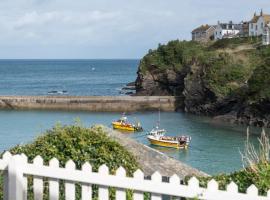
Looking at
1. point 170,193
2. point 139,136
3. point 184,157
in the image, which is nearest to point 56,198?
point 170,193

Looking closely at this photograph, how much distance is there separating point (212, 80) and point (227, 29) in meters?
67.6

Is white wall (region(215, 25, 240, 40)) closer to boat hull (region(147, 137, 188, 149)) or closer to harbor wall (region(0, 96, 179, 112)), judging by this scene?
harbor wall (region(0, 96, 179, 112))

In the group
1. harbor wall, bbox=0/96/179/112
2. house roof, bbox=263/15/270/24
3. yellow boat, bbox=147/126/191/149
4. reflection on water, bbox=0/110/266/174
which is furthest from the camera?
house roof, bbox=263/15/270/24

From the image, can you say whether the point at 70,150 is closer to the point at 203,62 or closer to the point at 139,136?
the point at 139,136

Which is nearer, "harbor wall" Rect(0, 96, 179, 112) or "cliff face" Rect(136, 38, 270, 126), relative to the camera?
"cliff face" Rect(136, 38, 270, 126)

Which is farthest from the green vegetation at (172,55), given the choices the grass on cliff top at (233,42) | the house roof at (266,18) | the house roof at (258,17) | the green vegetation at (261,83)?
the house roof at (258,17)

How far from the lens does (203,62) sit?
7812cm

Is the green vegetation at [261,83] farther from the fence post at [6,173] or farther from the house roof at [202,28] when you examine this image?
the house roof at [202,28]

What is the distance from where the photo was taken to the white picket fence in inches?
231

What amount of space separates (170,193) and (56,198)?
4.58 feet

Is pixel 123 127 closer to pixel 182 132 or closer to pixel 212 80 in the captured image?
pixel 182 132

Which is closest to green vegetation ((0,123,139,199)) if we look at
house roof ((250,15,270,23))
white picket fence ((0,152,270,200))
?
white picket fence ((0,152,270,200))

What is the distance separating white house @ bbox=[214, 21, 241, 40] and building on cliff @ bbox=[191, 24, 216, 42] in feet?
10.1

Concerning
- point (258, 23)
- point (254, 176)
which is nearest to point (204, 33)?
point (258, 23)
